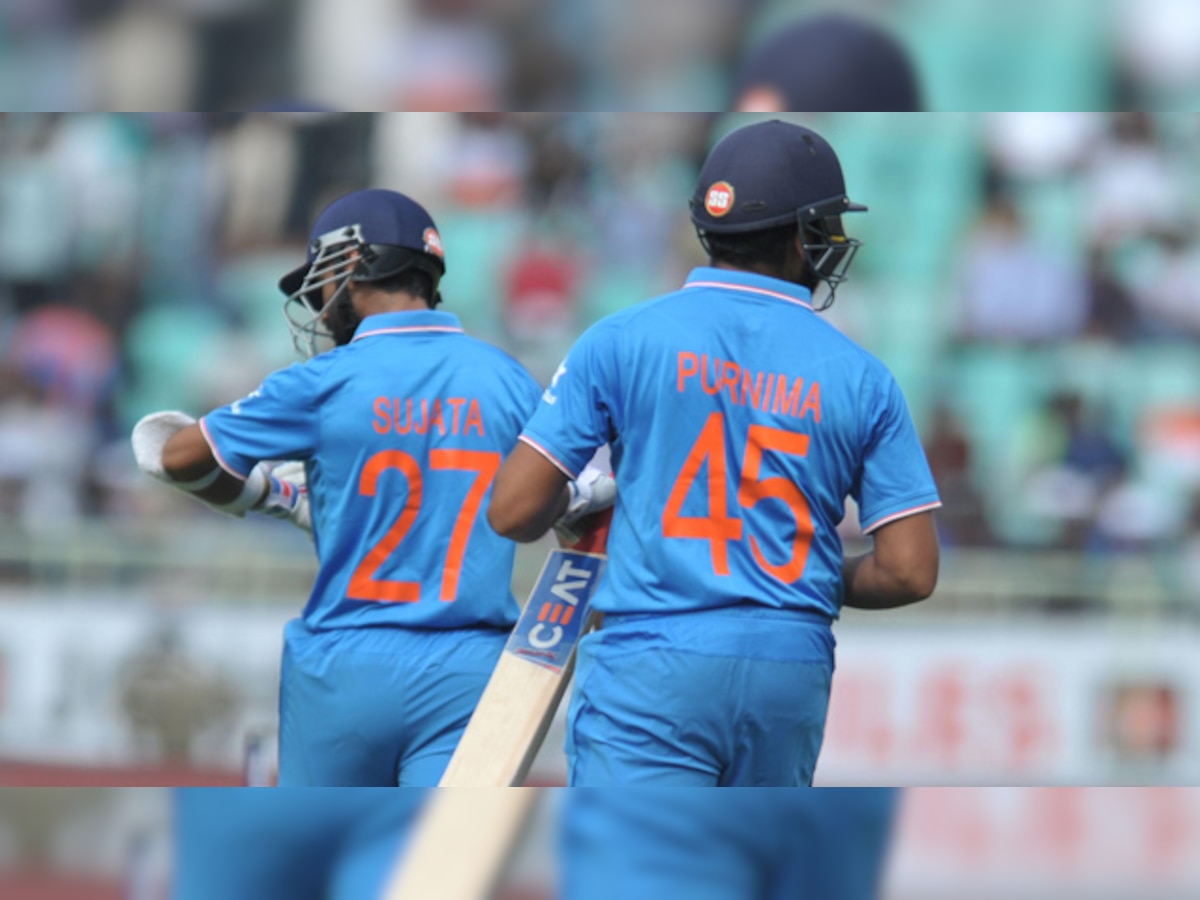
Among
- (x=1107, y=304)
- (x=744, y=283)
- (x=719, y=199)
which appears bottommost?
(x=1107, y=304)

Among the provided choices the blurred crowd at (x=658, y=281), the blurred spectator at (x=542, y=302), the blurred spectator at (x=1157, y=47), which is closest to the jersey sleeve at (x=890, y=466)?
the blurred spectator at (x=1157, y=47)

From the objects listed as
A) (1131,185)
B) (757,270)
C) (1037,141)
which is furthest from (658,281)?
(757,270)

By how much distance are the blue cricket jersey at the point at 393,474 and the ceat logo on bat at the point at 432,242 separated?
248mm

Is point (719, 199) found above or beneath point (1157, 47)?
beneath

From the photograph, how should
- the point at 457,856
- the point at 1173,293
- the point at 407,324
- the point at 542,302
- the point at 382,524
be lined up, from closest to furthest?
the point at 457,856 → the point at 382,524 → the point at 407,324 → the point at 542,302 → the point at 1173,293

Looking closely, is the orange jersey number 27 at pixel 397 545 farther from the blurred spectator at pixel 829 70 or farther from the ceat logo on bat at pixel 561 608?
the blurred spectator at pixel 829 70

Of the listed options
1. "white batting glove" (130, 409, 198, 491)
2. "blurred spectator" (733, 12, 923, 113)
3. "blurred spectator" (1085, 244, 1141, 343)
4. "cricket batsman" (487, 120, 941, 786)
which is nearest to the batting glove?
"cricket batsman" (487, 120, 941, 786)

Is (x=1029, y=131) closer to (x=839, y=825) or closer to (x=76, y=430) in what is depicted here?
(x=76, y=430)

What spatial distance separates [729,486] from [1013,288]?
779 centimetres

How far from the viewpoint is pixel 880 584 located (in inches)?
106

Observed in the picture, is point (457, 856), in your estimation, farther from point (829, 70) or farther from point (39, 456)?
Answer: point (39, 456)

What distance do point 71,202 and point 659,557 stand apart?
26.3 feet

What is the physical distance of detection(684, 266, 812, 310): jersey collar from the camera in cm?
265

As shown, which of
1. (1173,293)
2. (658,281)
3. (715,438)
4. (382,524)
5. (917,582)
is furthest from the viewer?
(1173,293)
